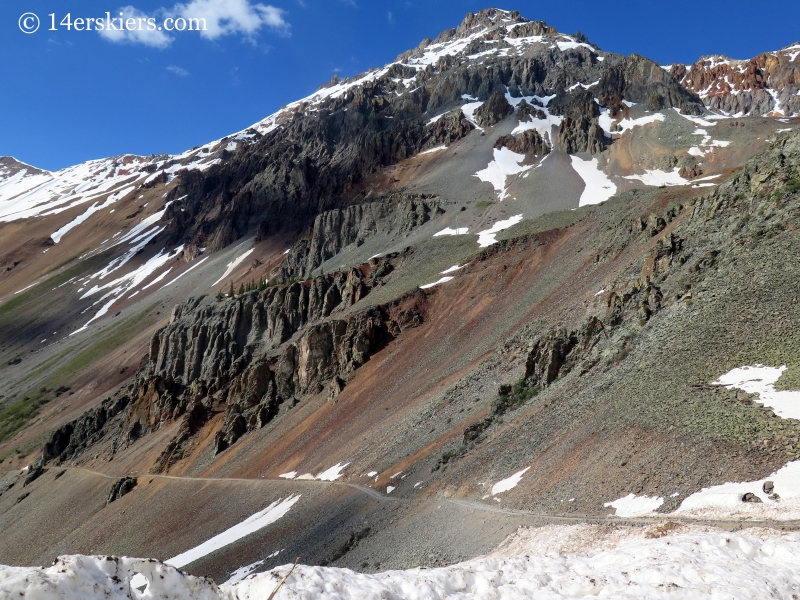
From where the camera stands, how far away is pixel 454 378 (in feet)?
126

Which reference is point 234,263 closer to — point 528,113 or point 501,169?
point 501,169

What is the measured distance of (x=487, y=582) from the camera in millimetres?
7828

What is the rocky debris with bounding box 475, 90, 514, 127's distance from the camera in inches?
5285

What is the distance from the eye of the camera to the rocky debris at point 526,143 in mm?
115125

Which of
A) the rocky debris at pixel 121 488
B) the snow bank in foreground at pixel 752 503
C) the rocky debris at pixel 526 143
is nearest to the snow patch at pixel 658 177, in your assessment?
the rocky debris at pixel 526 143

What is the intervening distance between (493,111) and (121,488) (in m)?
117

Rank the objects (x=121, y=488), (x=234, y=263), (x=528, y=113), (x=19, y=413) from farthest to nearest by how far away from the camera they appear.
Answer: (x=528, y=113) → (x=234, y=263) → (x=19, y=413) → (x=121, y=488)

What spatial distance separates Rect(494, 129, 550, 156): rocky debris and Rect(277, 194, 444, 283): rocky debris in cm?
2975

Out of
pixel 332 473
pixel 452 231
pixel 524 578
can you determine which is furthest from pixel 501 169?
pixel 524 578

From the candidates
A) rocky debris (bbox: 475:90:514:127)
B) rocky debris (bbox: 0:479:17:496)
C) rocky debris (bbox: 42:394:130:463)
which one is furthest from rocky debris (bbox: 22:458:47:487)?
rocky debris (bbox: 475:90:514:127)

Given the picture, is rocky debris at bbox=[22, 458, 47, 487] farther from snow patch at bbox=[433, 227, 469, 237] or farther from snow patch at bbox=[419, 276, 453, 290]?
snow patch at bbox=[433, 227, 469, 237]

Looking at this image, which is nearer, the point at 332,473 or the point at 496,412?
the point at 496,412

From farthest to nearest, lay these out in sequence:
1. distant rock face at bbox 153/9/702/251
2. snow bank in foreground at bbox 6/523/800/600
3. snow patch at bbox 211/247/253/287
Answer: distant rock face at bbox 153/9/702/251 → snow patch at bbox 211/247/253/287 → snow bank in foreground at bbox 6/523/800/600

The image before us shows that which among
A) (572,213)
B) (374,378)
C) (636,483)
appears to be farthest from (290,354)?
(636,483)
